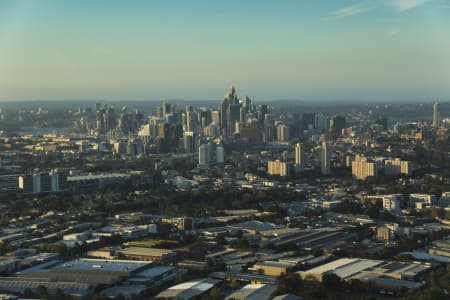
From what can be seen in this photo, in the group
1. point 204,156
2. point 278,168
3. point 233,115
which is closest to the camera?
point 278,168

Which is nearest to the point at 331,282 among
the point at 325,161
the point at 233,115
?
the point at 325,161

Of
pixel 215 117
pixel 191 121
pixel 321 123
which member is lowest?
pixel 321 123

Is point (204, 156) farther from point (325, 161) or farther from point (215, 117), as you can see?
point (215, 117)

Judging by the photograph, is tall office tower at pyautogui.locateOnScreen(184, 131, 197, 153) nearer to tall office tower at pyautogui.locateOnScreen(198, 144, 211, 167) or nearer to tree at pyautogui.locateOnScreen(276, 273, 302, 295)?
tall office tower at pyautogui.locateOnScreen(198, 144, 211, 167)

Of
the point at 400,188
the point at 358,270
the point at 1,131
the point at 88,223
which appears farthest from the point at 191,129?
the point at 358,270

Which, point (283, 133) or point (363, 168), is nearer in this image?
point (363, 168)

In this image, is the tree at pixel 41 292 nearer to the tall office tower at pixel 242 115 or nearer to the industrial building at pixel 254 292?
the industrial building at pixel 254 292

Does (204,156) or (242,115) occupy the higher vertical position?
(242,115)

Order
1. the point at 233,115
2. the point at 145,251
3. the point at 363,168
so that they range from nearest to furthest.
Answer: the point at 145,251 < the point at 363,168 < the point at 233,115
